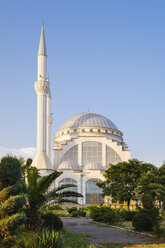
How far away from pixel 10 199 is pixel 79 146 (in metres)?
43.9

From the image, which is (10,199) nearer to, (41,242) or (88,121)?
(41,242)

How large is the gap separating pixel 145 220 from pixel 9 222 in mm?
8836

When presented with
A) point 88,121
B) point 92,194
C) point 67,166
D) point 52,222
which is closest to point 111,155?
point 92,194

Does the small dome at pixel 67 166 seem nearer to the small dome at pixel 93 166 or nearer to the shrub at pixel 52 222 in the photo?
the small dome at pixel 93 166

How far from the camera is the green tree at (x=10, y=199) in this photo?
1113 cm

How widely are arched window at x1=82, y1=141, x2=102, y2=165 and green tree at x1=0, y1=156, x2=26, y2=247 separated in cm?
4323

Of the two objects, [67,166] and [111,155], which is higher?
[111,155]

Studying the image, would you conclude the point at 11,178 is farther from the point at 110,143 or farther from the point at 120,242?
the point at 110,143

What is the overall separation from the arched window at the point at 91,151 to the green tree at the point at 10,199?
4323cm

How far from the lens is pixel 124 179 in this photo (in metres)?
31.2

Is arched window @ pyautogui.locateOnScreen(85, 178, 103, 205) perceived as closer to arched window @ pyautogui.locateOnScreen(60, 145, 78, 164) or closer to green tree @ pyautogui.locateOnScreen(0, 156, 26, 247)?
arched window @ pyautogui.locateOnScreen(60, 145, 78, 164)

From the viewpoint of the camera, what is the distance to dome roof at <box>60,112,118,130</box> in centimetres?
6034

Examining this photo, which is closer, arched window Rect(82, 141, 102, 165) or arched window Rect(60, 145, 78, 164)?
arched window Rect(82, 141, 102, 165)

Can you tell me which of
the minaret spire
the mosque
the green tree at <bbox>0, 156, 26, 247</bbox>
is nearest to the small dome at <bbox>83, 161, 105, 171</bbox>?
the mosque
